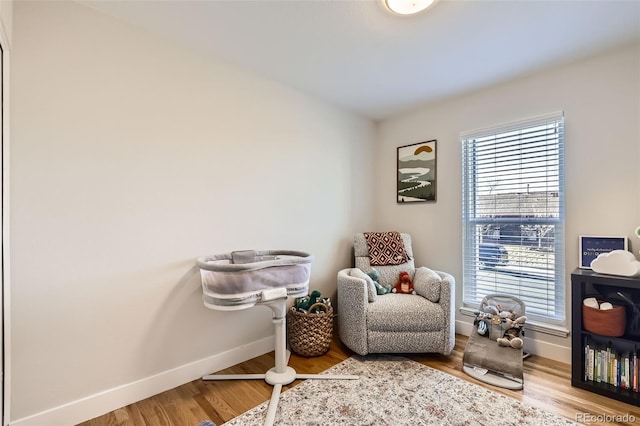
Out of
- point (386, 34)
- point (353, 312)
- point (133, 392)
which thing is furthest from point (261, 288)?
point (386, 34)

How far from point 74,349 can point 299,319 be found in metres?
1.42

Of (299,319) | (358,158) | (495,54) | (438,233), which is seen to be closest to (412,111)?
(358,158)

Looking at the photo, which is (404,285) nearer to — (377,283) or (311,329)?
(377,283)

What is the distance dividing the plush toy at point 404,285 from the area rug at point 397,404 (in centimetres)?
74

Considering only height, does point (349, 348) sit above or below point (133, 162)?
below

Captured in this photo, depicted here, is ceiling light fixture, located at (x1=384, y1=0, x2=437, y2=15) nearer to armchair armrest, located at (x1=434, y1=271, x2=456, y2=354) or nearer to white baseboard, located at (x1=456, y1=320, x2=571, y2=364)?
armchair armrest, located at (x1=434, y1=271, x2=456, y2=354)

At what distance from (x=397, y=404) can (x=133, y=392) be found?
5.24ft

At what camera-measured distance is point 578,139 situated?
7.45ft

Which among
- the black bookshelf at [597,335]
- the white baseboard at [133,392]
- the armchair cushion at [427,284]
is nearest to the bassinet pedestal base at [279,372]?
the white baseboard at [133,392]

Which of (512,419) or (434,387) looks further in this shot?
(434,387)

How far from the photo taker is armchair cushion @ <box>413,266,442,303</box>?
244 cm

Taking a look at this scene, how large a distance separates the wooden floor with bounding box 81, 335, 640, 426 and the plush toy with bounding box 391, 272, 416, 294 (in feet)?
2.08

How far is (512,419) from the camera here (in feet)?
5.35

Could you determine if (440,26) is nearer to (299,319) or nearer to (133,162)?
(133,162)
